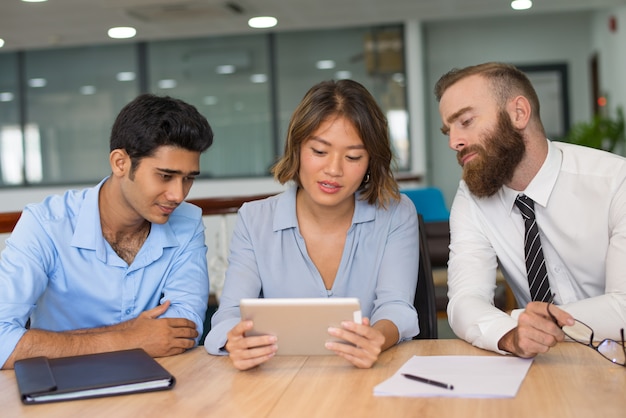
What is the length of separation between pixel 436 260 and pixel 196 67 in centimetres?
605

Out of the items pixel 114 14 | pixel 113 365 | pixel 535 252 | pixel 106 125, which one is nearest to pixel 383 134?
pixel 535 252

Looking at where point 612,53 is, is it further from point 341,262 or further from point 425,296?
point 341,262

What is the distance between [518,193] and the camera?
216cm

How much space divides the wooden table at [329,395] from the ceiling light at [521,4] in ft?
18.8

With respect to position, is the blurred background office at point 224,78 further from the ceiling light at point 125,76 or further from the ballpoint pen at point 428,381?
the ballpoint pen at point 428,381

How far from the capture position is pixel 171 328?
1.79 m

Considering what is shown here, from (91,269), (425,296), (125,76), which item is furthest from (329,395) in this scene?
(125,76)

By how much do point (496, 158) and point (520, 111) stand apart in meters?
0.19

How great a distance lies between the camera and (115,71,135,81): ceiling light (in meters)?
8.90

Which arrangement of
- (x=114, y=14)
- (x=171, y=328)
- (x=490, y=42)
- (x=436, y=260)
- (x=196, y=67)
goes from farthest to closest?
(x=490, y=42), (x=196, y=67), (x=114, y=14), (x=436, y=260), (x=171, y=328)

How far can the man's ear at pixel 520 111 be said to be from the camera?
2158mm

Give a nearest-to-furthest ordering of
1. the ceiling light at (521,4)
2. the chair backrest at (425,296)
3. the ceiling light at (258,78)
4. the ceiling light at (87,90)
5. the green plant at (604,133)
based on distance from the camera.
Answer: the chair backrest at (425,296)
the ceiling light at (521,4)
the green plant at (604,133)
the ceiling light at (258,78)
the ceiling light at (87,90)

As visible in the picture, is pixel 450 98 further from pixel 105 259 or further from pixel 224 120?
pixel 224 120

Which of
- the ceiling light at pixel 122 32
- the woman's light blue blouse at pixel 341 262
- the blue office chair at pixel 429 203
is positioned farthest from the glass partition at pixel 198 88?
the woman's light blue blouse at pixel 341 262
